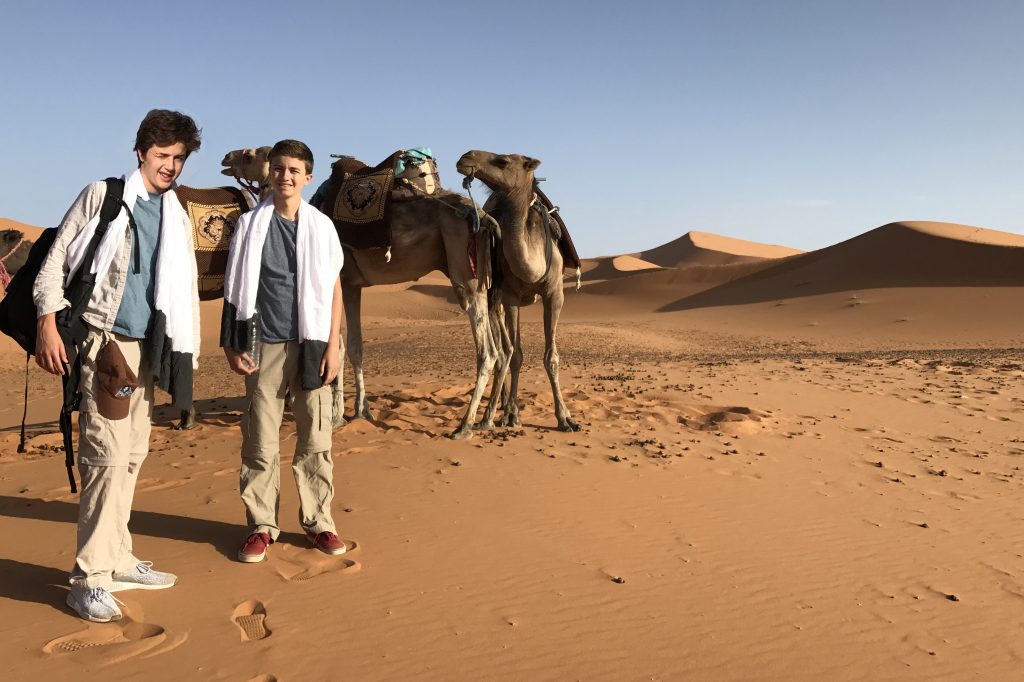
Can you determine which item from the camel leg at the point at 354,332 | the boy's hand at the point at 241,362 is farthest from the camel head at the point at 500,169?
the boy's hand at the point at 241,362

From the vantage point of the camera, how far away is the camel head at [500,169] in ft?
20.0

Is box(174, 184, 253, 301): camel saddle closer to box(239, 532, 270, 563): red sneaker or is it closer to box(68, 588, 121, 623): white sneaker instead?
box(239, 532, 270, 563): red sneaker

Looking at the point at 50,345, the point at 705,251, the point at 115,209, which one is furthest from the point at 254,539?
the point at 705,251

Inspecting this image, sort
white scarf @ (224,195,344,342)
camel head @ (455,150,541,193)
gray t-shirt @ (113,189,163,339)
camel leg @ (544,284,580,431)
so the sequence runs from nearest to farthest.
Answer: gray t-shirt @ (113,189,163,339) < white scarf @ (224,195,344,342) < camel head @ (455,150,541,193) < camel leg @ (544,284,580,431)

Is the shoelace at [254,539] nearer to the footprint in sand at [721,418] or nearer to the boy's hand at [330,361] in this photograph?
the boy's hand at [330,361]

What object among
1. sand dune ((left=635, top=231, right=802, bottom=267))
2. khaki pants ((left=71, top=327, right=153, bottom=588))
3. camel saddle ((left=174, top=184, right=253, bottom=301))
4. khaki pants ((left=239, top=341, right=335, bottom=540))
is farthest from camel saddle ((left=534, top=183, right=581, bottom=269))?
sand dune ((left=635, top=231, right=802, bottom=267))

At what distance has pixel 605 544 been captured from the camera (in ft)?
14.5

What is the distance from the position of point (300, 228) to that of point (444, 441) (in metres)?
3.47

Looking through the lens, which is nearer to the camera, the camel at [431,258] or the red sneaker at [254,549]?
the red sneaker at [254,549]

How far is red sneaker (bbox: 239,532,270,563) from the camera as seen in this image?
3910 mm

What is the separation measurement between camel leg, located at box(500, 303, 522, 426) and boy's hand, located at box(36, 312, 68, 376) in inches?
187

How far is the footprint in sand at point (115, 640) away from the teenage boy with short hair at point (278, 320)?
2.62 ft

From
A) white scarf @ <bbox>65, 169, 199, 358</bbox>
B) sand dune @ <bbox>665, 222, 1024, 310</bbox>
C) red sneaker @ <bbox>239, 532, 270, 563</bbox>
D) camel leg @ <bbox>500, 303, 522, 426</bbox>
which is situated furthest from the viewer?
sand dune @ <bbox>665, 222, 1024, 310</bbox>

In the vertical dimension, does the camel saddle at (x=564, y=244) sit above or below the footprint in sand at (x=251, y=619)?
above
